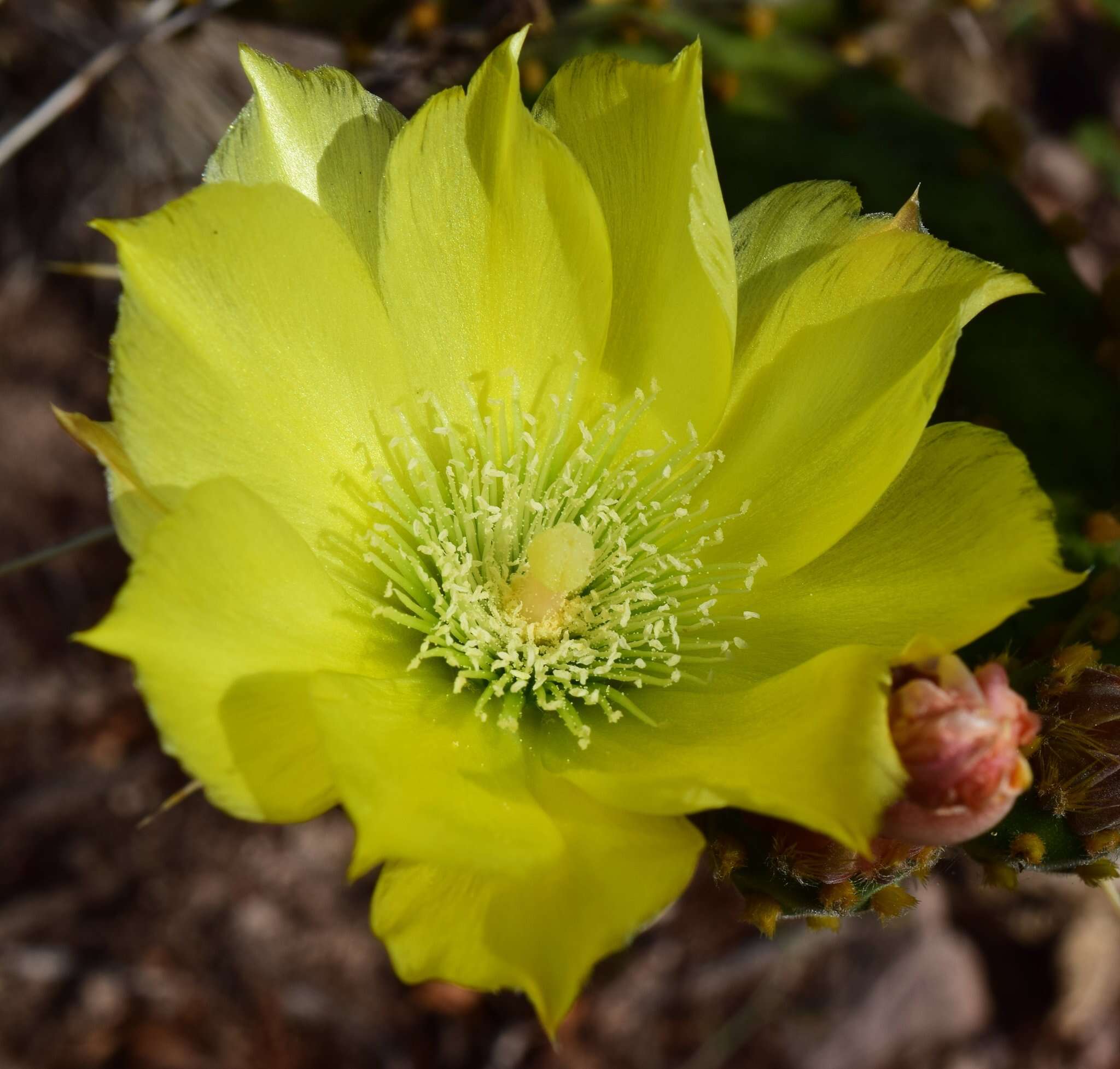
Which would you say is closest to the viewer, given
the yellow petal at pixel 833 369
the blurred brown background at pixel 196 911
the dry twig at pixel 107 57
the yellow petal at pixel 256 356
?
the yellow petal at pixel 256 356

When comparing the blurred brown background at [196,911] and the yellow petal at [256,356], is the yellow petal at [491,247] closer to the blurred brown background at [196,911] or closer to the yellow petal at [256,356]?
the yellow petal at [256,356]

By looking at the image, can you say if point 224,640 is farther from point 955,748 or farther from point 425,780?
point 955,748

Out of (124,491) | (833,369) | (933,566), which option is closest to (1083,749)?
(933,566)

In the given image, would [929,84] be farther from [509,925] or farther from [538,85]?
[509,925]

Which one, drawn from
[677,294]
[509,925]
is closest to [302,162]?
[677,294]

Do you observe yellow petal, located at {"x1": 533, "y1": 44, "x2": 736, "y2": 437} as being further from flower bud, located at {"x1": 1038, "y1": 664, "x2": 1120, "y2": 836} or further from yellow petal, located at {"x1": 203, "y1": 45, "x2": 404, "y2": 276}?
flower bud, located at {"x1": 1038, "y1": 664, "x2": 1120, "y2": 836}

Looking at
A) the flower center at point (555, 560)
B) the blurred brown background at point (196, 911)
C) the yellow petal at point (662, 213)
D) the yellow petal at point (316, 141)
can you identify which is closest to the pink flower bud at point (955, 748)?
the flower center at point (555, 560)

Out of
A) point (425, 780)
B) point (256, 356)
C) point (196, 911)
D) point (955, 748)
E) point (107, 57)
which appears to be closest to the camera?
point (955, 748)

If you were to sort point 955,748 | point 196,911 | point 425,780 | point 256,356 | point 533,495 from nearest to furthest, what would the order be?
point 955,748 → point 425,780 → point 256,356 → point 533,495 → point 196,911
